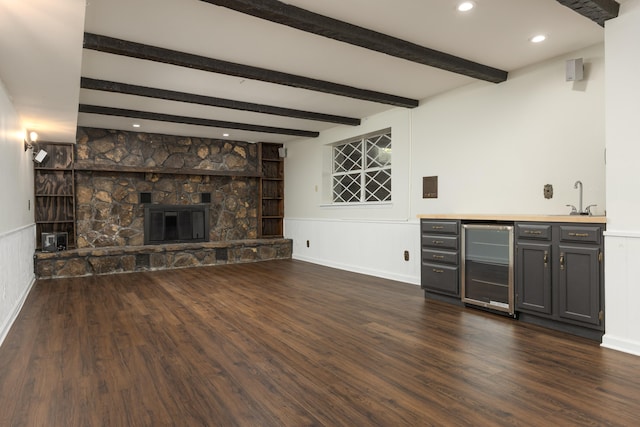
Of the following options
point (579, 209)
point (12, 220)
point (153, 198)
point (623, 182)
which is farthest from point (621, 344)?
point (153, 198)

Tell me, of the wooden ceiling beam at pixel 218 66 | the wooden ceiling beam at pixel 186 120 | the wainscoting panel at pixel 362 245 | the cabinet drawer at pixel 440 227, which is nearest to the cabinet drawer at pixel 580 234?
the cabinet drawer at pixel 440 227

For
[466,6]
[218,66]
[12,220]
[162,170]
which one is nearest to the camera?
[466,6]

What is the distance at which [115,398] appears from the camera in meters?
2.13

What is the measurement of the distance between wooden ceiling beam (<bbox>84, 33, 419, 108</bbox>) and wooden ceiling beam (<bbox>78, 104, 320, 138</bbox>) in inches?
92.5

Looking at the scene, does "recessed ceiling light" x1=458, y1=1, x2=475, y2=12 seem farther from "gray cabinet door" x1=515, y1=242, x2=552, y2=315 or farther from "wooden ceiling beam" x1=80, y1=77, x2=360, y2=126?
"wooden ceiling beam" x1=80, y1=77, x2=360, y2=126

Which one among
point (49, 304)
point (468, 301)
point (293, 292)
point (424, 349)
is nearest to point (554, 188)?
point (468, 301)

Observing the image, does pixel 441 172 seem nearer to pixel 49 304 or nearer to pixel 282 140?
pixel 282 140

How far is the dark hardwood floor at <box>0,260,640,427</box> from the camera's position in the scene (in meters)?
1.97

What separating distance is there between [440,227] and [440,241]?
0.15 metres

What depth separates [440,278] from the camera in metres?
4.30

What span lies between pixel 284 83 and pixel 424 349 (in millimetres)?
2917

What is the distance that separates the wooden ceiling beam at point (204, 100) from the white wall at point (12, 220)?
2.76 ft

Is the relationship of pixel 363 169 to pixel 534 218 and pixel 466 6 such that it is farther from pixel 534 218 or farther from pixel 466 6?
pixel 466 6

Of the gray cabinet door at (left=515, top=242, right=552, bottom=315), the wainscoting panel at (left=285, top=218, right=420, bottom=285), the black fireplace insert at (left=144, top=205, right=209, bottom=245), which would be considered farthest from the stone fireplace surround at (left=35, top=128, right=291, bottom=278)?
the gray cabinet door at (left=515, top=242, right=552, bottom=315)
